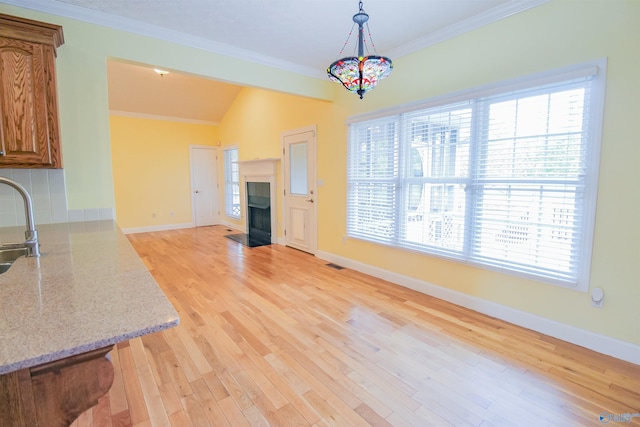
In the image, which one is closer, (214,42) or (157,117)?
(214,42)

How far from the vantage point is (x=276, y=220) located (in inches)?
231

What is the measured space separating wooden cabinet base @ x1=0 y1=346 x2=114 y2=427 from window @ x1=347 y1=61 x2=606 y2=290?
2905mm

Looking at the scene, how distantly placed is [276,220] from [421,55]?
378 cm

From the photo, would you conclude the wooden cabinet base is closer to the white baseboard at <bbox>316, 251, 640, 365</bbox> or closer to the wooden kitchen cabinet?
the wooden kitchen cabinet

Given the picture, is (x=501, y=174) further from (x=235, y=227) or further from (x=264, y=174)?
(x=235, y=227)

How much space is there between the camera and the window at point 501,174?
2.24 meters

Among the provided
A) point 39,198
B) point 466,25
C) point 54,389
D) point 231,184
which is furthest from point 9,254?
point 231,184

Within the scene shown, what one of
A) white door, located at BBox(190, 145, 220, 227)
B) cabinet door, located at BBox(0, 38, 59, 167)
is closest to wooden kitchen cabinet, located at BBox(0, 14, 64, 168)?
cabinet door, located at BBox(0, 38, 59, 167)

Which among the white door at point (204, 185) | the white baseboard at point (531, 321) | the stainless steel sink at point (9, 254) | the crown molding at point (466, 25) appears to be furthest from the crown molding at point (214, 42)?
the white door at point (204, 185)

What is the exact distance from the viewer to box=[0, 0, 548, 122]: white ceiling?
2.45 meters

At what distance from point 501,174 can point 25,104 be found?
3.68 metres

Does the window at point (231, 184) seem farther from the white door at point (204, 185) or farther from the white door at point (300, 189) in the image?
the white door at point (300, 189)

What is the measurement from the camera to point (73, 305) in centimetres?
91

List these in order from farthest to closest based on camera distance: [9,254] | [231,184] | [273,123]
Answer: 1. [231,184]
2. [273,123]
3. [9,254]
